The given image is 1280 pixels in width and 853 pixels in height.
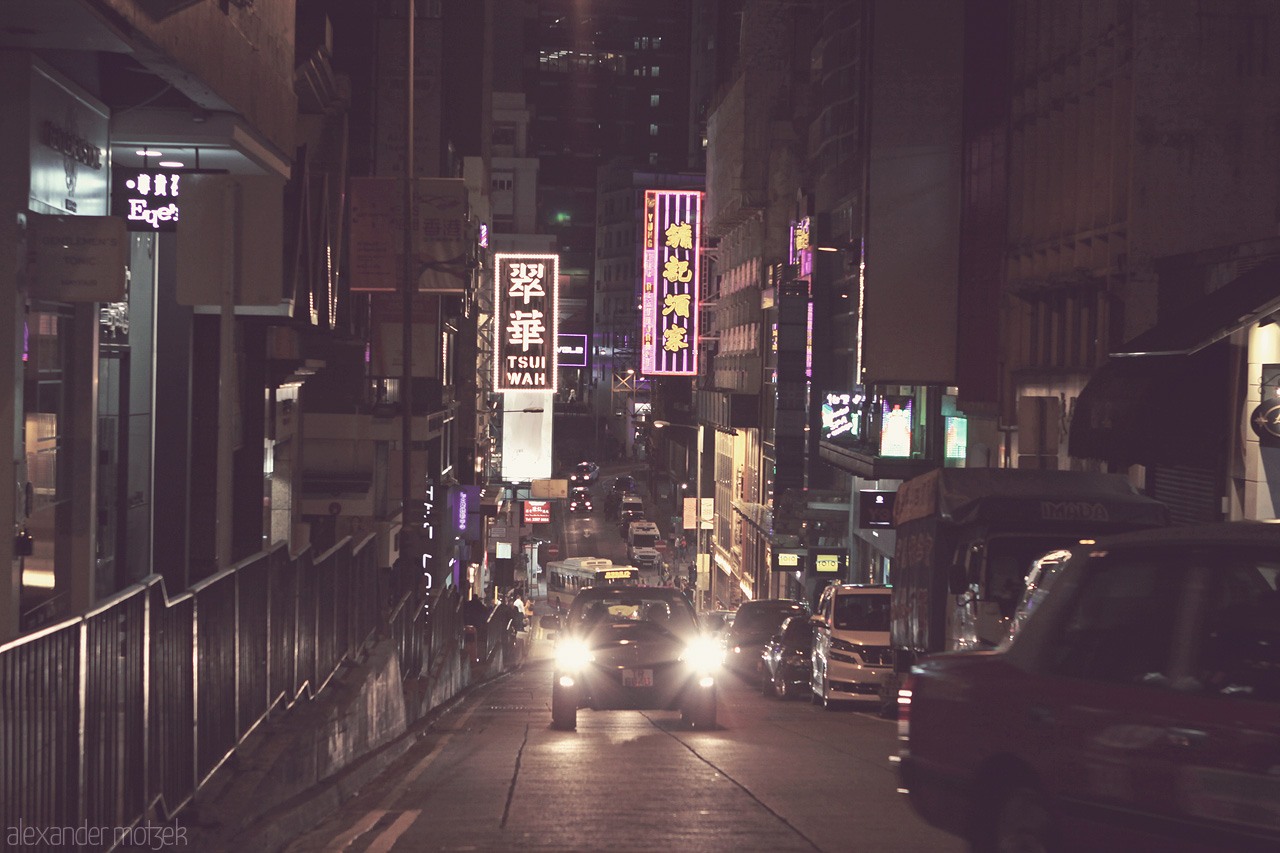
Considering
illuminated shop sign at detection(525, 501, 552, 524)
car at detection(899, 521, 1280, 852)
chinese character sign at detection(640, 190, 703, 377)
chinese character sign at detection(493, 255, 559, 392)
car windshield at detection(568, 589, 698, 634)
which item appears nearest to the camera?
car at detection(899, 521, 1280, 852)

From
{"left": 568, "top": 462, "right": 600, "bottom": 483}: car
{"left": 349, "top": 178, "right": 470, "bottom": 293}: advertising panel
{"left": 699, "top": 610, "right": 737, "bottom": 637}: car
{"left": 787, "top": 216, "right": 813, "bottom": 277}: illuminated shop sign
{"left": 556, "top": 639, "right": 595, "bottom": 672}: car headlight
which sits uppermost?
{"left": 787, "top": 216, "right": 813, "bottom": 277}: illuminated shop sign

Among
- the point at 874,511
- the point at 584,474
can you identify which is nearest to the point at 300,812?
the point at 874,511

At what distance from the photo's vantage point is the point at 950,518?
16.9 m

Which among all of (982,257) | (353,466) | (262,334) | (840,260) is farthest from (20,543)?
(840,260)

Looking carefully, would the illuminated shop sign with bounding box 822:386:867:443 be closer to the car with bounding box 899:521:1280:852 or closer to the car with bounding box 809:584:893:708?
the car with bounding box 809:584:893:708

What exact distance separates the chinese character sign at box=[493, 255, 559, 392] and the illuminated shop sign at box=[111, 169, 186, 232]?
1630 inches

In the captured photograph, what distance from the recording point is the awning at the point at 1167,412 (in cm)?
2034

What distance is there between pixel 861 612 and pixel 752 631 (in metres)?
7.23

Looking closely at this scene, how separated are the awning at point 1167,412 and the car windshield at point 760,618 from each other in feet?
31.9

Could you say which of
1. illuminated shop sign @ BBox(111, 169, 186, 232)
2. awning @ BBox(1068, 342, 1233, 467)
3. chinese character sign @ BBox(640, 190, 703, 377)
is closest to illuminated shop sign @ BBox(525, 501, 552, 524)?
chinese character sign @ BBox(640, 190, 703, 377)

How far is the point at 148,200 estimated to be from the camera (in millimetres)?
16172

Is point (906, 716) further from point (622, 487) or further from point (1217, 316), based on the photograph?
point (622, 487)

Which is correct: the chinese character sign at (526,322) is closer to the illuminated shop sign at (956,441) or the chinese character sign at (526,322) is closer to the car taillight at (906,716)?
the illuminated shop sign at (956,441)

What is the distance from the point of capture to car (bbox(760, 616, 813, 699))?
25016 mm
